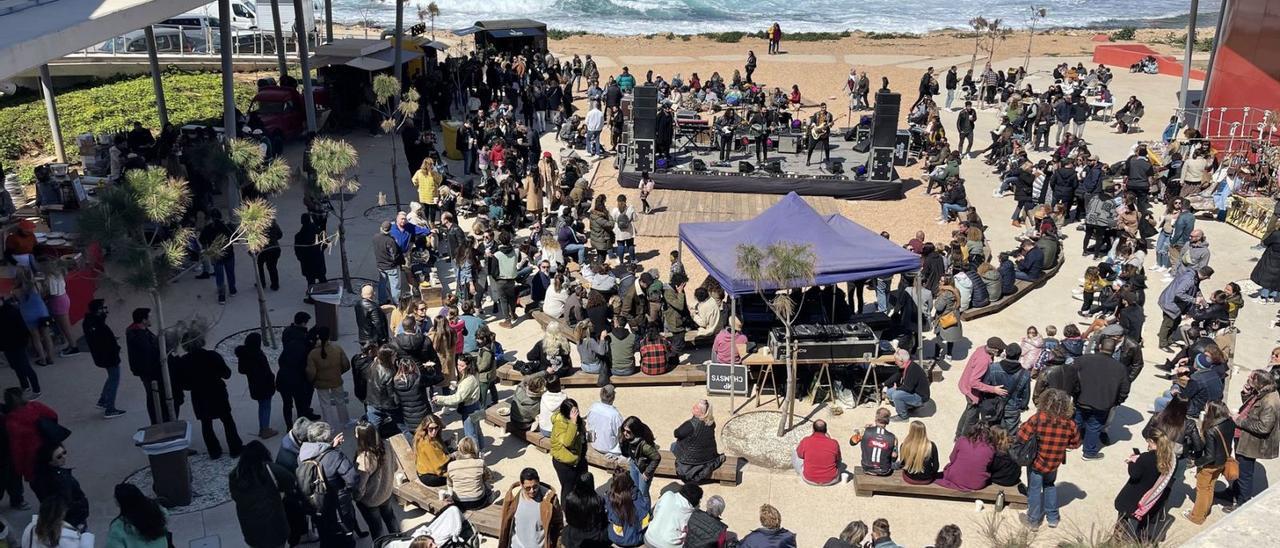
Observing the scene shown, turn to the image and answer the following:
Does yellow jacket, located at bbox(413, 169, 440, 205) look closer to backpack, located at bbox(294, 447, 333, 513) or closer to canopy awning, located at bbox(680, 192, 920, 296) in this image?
canopy awning, located at bbox(680, 192, 920, 296)

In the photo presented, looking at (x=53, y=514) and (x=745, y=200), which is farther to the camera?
(x=745, y=200)

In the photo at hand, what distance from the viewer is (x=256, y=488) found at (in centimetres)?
738

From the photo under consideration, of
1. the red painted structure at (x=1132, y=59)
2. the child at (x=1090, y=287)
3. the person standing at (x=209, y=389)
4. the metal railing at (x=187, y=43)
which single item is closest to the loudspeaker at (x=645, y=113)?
the child at (x=1090, y=287)

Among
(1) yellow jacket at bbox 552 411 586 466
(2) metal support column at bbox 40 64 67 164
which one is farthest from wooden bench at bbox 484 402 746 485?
(2) metal support column at bbox 40 64 67 164

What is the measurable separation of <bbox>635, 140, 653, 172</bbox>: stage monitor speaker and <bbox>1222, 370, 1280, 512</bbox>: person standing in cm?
1266

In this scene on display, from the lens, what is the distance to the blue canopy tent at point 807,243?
11008 millimetres

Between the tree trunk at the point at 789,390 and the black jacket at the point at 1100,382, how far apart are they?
2.63 m

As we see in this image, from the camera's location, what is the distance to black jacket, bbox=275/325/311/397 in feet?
31.9

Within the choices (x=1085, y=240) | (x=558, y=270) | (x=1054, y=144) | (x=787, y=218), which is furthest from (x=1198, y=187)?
(x=558, y=270)

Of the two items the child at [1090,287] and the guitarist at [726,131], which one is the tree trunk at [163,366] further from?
the guitarist at [726,131]

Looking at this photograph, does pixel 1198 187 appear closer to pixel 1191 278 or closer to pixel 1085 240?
pixel 1085 240

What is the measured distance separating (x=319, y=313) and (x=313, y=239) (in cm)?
144

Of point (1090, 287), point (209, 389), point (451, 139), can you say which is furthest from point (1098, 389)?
point (451, 139)

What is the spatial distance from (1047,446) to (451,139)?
610 inches
